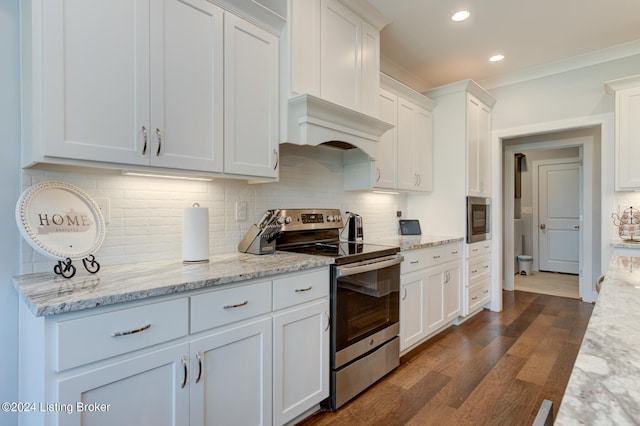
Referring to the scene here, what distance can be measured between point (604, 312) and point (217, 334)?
1377 mm

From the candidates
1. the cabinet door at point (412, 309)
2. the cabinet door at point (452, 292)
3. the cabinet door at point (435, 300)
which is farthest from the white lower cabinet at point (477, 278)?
the cabinet door at point (412, 309)

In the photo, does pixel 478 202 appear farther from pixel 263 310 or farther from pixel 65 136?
pixel 65 136

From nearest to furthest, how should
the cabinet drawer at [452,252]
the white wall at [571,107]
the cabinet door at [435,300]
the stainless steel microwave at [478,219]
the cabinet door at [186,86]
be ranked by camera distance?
the cabinet door at [186,86], the cabinet door at [435,300], the cabinet drawer at [452,252], the white wall at [571,107], the stainless steel microwave at [478,219]

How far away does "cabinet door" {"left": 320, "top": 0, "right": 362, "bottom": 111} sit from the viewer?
2.36 m

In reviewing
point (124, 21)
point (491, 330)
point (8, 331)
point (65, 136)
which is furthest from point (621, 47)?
point (8, 331)

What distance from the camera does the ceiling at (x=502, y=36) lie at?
106 inches

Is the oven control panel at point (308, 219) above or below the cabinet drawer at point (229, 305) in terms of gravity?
above

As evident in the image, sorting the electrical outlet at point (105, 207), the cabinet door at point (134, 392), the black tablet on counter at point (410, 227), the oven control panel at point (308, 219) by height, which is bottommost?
the cabinet door at point (134, 392)

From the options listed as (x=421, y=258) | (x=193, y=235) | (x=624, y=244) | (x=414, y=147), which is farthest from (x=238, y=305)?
(x=624, y=244)

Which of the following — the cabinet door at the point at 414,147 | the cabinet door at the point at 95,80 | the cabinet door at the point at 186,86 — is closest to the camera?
the cabinet door at the point at 95,80

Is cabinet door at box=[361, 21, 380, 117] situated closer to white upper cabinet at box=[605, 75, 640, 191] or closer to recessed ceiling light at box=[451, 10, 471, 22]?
recessed ceiling light at box=[451, 10, 471, 22]

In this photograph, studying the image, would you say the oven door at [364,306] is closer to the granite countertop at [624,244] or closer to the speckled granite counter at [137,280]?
the speckled granite counter at [137,280]

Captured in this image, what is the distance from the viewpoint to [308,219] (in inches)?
99.3

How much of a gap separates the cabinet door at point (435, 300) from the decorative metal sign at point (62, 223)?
8.27 feet
